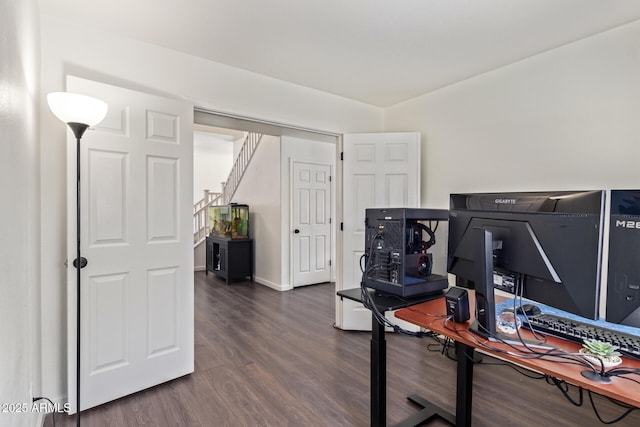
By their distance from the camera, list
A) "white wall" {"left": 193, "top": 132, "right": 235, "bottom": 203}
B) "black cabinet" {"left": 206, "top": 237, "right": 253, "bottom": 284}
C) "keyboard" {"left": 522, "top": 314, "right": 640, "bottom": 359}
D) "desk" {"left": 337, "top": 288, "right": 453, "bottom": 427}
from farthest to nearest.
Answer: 1. "white wall" {"left": 193, "top": 132, "right": 235, "bottom": 203}
2. "black cabinet" {"left": 206, "top": 237, "right": 253, "bottom": 284}
3. "desk" {"left": 337, "top": 288, "right": 453, "bottom": 427}
4. "keyboard" {"left": 522, "top": 314, "right": 640, "bottom": 359}

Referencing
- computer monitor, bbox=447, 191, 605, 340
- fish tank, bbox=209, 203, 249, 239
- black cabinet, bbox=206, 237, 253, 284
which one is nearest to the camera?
computer monitor, bbox=447, 191, 605, 340

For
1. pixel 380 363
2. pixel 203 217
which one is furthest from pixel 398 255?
pixel 203 217

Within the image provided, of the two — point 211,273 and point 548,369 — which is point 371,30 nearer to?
point 548,369

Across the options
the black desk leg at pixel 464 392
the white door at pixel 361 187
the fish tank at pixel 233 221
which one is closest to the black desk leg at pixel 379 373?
the black desk leg at pixel 464 392

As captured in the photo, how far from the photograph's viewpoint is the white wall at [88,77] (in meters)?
2.05

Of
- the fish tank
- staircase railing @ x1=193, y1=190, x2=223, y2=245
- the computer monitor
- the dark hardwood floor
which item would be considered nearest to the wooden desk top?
the computer monitor

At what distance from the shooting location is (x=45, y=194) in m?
2.04

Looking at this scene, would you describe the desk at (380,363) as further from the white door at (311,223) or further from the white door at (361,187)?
the white door at (311,223)

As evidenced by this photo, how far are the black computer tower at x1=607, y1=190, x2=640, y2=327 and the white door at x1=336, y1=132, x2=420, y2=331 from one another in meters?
2.40

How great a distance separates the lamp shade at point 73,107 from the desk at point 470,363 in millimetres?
1918

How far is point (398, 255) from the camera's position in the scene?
171 cm

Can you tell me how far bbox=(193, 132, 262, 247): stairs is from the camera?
6002mm

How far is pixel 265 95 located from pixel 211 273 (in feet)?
13.9

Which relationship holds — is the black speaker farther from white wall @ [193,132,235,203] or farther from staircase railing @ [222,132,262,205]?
white wall @ [193,132,235,203]
